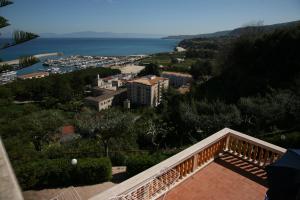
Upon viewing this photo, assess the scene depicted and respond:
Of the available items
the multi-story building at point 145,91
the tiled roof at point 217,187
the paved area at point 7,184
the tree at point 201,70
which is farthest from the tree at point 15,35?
the tree at point 201,70

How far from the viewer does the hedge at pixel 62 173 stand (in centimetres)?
702

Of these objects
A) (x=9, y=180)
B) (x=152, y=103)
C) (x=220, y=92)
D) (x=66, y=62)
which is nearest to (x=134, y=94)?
(x=152, y=103)

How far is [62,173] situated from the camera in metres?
7.34

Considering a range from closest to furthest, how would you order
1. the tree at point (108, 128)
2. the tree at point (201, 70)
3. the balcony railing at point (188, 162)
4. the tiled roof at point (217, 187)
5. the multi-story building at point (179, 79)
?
the balcony railing at point (188, 162), the tiled roof at point (217, 187), the tree at point (108, 128), the tree at point (201, 70), the multi-story building at point (179, 79)

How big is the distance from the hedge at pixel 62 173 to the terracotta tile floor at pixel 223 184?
419cm

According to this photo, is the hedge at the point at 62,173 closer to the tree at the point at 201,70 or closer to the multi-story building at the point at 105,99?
the multi-story building at the point at 105,99

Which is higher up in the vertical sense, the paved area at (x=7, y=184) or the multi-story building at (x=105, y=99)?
the paved area at (x=7, y=184)

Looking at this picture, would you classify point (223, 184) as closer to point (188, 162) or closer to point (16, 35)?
point (188, 162)

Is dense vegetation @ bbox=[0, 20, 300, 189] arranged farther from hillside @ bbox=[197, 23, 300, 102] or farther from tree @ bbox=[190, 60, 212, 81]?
tree @ bbox=[190, 60, 212, 81]

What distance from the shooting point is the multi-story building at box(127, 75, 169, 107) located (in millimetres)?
38691

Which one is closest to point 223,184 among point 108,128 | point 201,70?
point 108,128

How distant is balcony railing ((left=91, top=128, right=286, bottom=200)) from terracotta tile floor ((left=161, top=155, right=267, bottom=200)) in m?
0.12

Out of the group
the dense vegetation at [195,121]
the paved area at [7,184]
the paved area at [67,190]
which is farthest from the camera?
the dense vegetation at [195,121]

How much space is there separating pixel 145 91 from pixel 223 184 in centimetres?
3517
